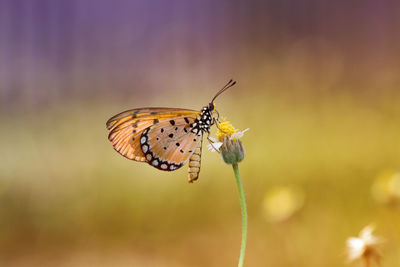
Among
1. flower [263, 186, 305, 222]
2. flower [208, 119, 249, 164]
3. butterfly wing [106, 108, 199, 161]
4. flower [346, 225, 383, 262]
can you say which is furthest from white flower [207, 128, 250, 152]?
flower [263, 186, 305, 222]

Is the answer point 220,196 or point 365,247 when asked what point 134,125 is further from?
point 220,196

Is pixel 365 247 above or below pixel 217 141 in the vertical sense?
below

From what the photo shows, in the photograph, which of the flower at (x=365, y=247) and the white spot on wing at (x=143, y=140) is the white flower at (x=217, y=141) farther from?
the flower at (x=365, y=247)

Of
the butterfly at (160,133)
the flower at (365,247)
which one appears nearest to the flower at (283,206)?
the butterfly at (160,133)

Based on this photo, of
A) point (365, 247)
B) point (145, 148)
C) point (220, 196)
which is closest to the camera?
point (365, 247)

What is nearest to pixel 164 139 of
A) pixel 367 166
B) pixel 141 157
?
pixel 141 157

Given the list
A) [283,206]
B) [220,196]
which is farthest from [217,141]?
[220,196]
